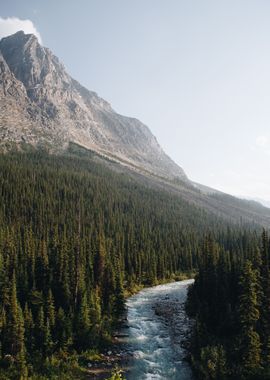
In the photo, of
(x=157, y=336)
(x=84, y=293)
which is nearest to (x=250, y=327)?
(x=157, y=336)

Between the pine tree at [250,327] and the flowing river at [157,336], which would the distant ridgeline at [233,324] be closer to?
the pine tree at [250,327]

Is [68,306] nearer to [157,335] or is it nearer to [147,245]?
[157,335]

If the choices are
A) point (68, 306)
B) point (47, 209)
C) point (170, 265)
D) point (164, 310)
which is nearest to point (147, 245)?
point (170, 265)

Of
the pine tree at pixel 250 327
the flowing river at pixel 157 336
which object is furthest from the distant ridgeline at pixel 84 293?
the flowing river at pixel 157 336

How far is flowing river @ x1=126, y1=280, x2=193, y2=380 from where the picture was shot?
4284 cm

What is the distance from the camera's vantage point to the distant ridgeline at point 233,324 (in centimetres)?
3897

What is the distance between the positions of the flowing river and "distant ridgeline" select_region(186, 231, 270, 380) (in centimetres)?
253

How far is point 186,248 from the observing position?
455 ft

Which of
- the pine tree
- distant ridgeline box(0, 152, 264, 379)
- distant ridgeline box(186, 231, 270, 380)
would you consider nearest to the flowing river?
distant ridgeline box(186, 231, 270, 380)

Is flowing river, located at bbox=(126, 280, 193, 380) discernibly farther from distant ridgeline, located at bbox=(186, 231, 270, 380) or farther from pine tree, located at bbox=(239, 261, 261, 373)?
pine tree, located at bbox=(239, 261, 261, 373)

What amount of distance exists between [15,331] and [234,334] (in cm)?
2870

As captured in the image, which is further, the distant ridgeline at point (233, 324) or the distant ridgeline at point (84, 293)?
the distant ridgeline at point (84, 293)

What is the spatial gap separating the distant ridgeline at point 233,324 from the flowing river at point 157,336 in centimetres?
253

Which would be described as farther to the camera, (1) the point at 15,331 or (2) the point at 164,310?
(2) the point at 164,310
